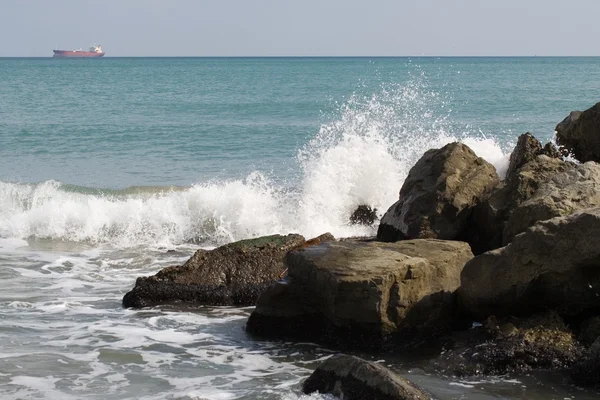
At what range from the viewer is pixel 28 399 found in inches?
A: 272

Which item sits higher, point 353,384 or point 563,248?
point 563,248

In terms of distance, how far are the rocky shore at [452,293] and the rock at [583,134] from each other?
111 centimetres

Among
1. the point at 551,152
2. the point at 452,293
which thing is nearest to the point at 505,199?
the point at 551,152

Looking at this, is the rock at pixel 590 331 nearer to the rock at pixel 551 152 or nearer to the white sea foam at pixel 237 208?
the rock at pixel 551 152

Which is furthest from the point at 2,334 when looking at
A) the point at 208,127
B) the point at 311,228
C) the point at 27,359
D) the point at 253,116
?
the point at 253,116

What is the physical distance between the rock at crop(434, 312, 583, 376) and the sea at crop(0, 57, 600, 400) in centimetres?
15

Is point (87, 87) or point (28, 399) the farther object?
point (87, 87)

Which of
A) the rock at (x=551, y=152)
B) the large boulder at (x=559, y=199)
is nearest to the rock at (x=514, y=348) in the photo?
the large boulder at (x=559, y=199)

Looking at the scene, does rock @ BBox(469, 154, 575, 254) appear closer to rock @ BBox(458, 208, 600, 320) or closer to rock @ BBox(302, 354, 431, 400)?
rock @ BBox(458, 208, 600, 320)

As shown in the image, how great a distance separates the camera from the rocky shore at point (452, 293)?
730 centimetres

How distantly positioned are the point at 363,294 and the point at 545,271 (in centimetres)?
150

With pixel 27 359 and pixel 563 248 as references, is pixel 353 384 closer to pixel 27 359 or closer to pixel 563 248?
pixel 563 248

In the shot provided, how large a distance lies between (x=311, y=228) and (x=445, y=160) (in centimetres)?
408

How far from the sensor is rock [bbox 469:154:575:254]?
9320 millimetres
